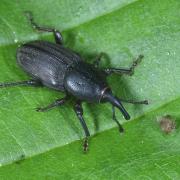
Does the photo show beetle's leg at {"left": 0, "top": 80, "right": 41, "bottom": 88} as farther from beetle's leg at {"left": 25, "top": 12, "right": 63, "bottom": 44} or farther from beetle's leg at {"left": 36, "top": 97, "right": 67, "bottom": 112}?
beetle's leg at {"left": 25, "top": 12, "right": 63, "bottom": 44}

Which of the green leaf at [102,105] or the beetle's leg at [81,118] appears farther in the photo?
the beetle's leg at [81,118]

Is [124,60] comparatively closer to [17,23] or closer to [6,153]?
[17,23]

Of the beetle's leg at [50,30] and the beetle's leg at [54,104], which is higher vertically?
the beetle's leg at [50,30]

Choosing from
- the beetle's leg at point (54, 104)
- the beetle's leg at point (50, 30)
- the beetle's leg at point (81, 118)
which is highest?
the beetle's leg at point (50, 30)

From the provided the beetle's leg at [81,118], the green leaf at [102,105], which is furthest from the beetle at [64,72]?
the green leaf at [102,105]

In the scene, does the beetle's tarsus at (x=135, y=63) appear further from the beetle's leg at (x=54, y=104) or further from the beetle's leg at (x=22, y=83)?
the beetle's leg at (x=22, y=83)

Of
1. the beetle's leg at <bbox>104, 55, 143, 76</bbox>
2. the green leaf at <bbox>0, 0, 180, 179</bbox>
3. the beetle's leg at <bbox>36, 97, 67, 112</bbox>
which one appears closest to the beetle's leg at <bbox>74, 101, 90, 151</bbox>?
the green leaf at <bbox>0, 0, 180, 179</bbox>

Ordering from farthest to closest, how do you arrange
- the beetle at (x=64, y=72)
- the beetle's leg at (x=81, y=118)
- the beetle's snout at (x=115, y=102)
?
1. the beetle at (x=64, y=72)
2. the beetle's snout at (x=115, y=102)
3. the beetle's leg at (x=81, y=118)

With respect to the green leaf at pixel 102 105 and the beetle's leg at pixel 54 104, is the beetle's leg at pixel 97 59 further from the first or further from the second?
the beetle's leg at pixel 54 104

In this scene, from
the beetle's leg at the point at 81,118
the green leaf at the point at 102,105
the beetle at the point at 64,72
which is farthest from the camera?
the beetle at the point at 64,72
